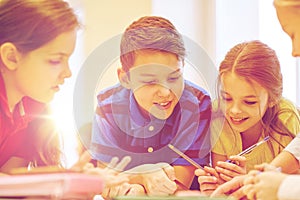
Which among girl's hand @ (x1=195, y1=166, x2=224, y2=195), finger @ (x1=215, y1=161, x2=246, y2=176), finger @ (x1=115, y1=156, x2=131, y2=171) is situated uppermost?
finger @ (x1=115, y1=156, x2=131, y2=171)

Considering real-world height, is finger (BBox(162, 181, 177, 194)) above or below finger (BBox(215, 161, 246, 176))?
below

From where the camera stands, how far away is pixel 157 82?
3.53ft

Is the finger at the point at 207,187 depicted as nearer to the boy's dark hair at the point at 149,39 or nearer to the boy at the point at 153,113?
the boy at the point at 153,113

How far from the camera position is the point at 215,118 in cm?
108

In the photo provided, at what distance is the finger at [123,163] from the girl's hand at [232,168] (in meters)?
0.15

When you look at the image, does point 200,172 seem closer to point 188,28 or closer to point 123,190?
point 123,190

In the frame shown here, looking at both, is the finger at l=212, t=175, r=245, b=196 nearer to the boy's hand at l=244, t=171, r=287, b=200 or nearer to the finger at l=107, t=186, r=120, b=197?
the boy's hand at l=244, t=171, r=287, b=200

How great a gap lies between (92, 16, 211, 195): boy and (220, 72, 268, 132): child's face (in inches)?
1.6

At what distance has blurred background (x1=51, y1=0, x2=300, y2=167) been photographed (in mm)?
1061

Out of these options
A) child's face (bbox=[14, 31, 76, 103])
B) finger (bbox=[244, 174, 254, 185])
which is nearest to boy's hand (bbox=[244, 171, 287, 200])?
finger (bbox=[244, 174, 254, 185])

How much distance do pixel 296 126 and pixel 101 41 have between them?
37 cm

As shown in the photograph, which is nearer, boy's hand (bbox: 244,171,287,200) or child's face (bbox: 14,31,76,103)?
boy's hand (bbox: 244,171,287,200)

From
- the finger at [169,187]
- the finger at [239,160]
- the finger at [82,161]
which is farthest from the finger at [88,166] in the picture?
the finger at [239,160]

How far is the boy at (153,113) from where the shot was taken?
108cm
